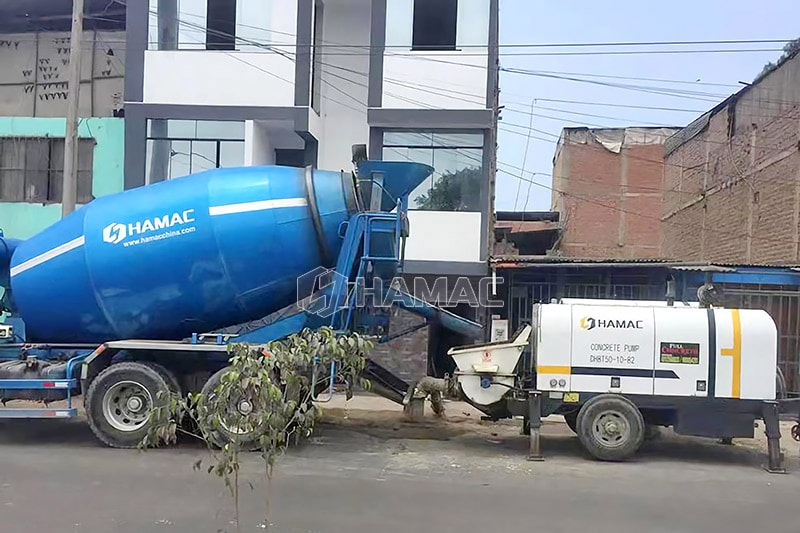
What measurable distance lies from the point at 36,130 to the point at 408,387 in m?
10.4

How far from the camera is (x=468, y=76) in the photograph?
1397 centimetres

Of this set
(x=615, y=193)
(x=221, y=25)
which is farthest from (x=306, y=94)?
(x=615, y=193)

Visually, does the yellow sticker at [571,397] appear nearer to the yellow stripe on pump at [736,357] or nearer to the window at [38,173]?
the yellow stripe on pump at [736,357]

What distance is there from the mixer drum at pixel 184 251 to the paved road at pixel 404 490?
5.85 ft

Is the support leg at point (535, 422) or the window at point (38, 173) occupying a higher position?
the window at point (38, 173)

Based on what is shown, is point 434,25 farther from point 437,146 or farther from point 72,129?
point 72,129

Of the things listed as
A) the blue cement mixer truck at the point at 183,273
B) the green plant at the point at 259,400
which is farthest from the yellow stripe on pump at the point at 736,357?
the green plant at the point at 259,400

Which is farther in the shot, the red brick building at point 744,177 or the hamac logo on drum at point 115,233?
the red brick building at point 744,177

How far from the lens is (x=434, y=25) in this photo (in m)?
14.2

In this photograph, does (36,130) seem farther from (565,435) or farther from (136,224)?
(565,435)

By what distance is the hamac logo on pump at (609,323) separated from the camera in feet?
28.0

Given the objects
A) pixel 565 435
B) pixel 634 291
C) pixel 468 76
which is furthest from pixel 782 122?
pixel 565 435

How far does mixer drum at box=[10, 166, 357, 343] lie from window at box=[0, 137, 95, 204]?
6.06 metres

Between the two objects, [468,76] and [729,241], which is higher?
[468,76]
